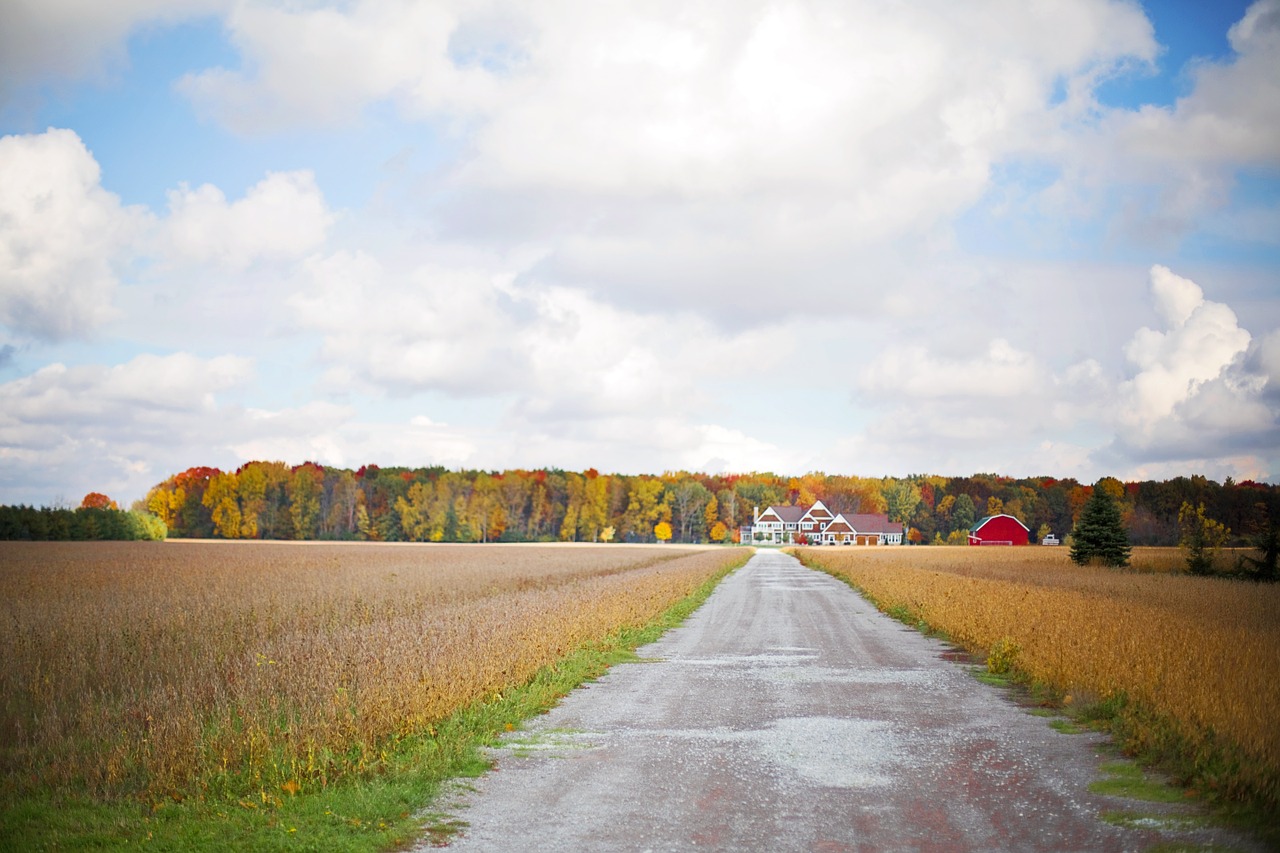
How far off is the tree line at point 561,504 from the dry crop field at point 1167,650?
11707cm

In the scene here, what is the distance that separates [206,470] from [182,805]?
171 meters

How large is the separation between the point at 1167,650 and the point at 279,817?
39.3 feet

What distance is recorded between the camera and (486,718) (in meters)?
10.9

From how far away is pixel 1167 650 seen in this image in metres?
12.4

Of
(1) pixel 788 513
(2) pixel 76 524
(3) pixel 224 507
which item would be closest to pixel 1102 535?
(2) pixel 76 524

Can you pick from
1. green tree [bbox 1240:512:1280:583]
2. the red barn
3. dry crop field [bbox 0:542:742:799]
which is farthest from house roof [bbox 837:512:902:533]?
dry crop field [bbox 0:542:742:799]

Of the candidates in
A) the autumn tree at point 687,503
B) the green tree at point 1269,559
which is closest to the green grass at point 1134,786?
the green tree at point 1269,559

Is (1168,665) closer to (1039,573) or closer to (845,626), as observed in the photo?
(845,626)

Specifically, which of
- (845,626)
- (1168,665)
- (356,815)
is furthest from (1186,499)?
(356,815)

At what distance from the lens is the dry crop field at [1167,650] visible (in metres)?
8.37

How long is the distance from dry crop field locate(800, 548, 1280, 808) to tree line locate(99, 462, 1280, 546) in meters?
117

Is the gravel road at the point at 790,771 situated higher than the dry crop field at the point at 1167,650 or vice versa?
the dry crop field at the point at 1167,650

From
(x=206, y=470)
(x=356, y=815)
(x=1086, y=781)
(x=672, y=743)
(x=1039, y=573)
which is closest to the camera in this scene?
(x=356, y=815)

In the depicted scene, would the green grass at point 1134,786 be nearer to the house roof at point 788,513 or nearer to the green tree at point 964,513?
the house roof at point 788,513
